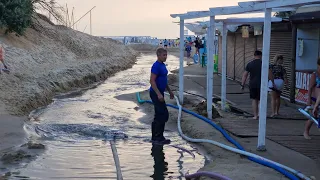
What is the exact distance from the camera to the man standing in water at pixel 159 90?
8.66 metres

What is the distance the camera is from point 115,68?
29.0m

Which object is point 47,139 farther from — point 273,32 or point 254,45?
point 254,45

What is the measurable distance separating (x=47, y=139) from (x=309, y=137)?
523 centimetres

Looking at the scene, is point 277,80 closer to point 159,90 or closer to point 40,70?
point 159,90

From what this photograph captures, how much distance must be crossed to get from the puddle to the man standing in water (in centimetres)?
29

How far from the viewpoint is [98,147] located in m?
8.78

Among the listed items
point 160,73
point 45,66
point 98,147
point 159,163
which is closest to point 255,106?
point 160,73

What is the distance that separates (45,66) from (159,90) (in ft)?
43.1

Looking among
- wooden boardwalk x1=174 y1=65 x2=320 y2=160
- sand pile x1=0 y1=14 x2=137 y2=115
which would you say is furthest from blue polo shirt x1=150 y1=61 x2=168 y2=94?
sand pile x1=0 y1=14 x2=137 y2=115

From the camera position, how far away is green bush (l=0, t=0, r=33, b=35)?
2145 centimetres

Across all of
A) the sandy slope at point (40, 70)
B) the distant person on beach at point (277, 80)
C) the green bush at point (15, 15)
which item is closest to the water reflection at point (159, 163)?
the sandy slope at point (40, 70)

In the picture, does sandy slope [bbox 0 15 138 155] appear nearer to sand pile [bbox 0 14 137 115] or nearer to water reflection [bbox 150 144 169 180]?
sand pile [bbox 0 14 137 115]

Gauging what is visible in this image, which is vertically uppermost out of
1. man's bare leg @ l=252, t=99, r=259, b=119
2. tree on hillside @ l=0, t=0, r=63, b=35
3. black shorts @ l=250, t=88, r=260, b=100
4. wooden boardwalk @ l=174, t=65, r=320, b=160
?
tree on hillside @ l=0, t=0, r=63, b=35

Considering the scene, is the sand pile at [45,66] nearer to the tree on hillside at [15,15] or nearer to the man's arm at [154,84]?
the tree on hillside at [15,15]
